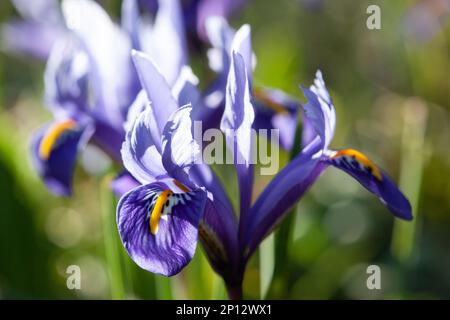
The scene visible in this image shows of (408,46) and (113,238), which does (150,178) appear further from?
(408,46)

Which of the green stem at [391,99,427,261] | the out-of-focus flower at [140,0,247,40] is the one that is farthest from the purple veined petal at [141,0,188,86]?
the out-of-focus flower at [140,0,247,40]

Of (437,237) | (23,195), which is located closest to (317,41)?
(437,237)

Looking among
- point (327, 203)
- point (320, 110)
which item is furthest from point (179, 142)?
point (327, 203)

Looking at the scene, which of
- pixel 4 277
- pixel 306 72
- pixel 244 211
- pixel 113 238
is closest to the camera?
pixel 244 211

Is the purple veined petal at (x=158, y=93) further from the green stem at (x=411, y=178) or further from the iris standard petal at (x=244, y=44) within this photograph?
the green stem at (x=411, y=178)
